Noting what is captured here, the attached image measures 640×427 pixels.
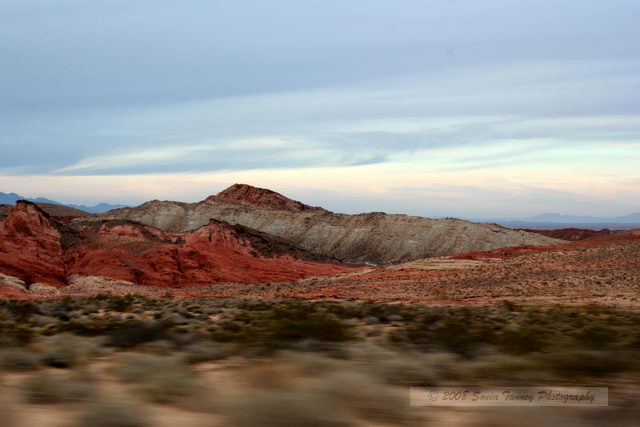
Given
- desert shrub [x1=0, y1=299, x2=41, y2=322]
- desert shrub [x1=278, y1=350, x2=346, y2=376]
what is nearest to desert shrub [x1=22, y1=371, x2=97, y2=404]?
desert shrub [x1=278, y1=350, x2=346, y2=376]

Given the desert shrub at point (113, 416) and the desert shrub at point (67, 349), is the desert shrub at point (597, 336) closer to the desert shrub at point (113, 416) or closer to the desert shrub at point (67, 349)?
the desert shrub at point (113, 416)

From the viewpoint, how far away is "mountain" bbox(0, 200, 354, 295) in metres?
45.5

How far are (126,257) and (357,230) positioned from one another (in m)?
48.2

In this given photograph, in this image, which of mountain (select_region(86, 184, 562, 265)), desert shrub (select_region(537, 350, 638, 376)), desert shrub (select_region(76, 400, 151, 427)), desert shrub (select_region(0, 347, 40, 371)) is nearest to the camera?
desert shrub (select_region(76, 400, 151, 427))

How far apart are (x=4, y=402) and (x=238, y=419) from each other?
2079mm

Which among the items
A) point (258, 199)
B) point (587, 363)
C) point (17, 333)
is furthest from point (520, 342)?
point (258, 199)

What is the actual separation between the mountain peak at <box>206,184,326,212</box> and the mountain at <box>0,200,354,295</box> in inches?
2140

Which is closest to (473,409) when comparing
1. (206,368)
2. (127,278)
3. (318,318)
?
(206,368)

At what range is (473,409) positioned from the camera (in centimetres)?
466

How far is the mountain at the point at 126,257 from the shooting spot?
149 ft

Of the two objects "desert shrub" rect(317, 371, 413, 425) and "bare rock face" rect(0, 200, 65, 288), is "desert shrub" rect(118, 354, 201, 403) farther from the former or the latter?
"bare rock face" rect(0, 200, 65, 288)

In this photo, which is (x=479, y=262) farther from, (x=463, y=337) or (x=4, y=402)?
(x=4, y=402)

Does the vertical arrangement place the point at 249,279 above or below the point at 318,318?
below

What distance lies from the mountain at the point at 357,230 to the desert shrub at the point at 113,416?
8004 centimetres
